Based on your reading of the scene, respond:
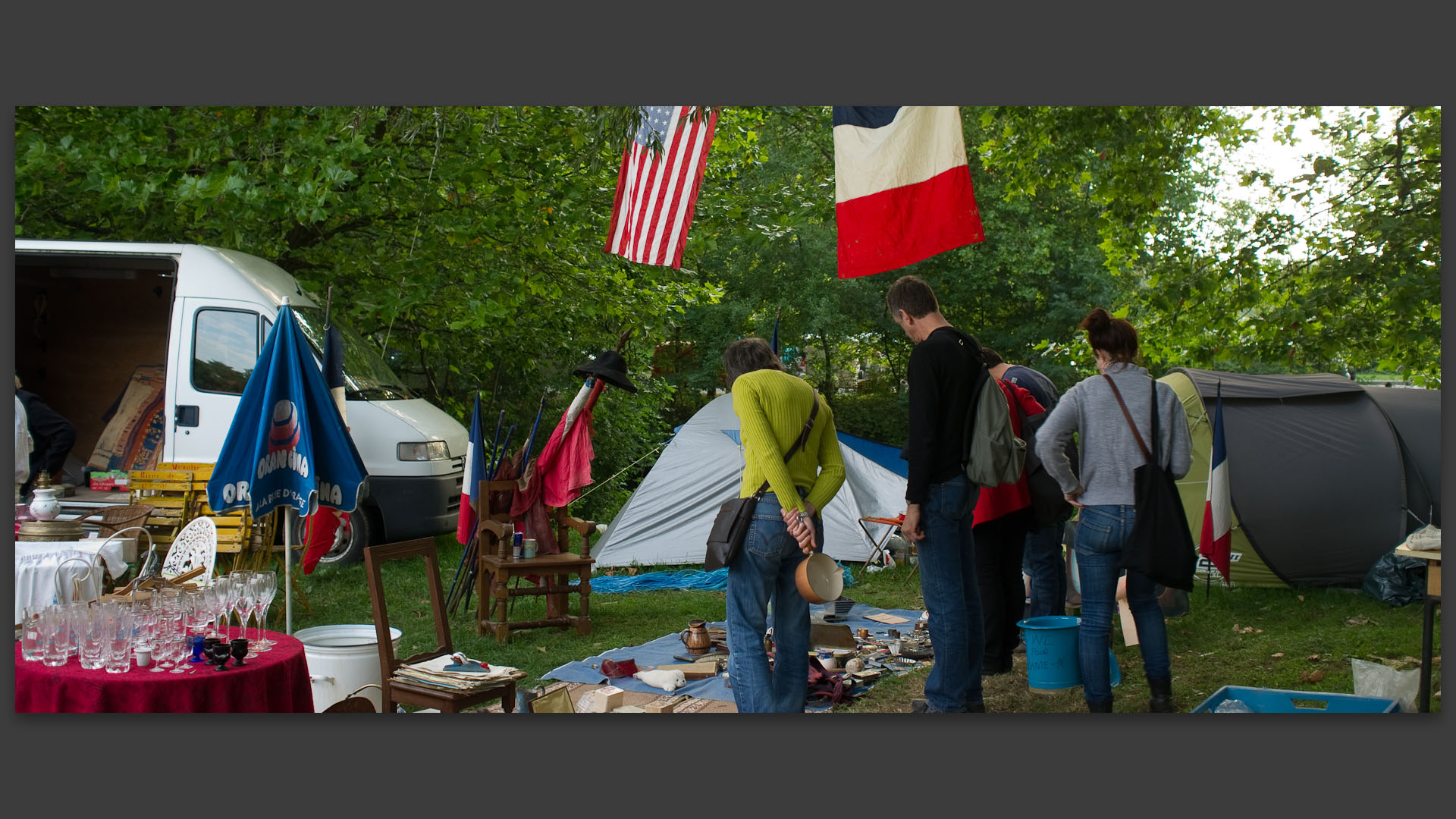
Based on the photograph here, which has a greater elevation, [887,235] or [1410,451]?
[887,235]

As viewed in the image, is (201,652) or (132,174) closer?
(201,652)

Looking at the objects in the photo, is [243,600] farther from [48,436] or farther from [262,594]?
[48,436]

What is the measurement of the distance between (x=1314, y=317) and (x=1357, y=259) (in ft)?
1.57

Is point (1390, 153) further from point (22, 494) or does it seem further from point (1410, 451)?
point (22, 494)

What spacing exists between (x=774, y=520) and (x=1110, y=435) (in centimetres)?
136

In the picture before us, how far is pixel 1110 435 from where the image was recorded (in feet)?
13.7

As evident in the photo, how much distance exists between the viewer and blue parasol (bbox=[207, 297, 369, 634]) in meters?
4.41

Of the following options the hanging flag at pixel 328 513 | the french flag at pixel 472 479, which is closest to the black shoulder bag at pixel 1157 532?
the french flag at pixel 472 479

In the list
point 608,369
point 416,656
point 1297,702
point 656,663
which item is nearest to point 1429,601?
point 1297,702

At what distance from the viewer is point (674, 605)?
7090 millimetres

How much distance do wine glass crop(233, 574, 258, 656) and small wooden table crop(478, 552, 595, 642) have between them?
2.37m

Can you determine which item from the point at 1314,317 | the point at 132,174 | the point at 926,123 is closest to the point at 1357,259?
the point at 1314,317

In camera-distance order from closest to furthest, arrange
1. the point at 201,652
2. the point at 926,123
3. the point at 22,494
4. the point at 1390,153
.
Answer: the point at 201,652 < the point at 926,123 < the point at 1390,153 < the point at 22,494

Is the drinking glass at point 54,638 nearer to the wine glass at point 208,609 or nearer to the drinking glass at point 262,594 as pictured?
the wine glass at point 208,609
